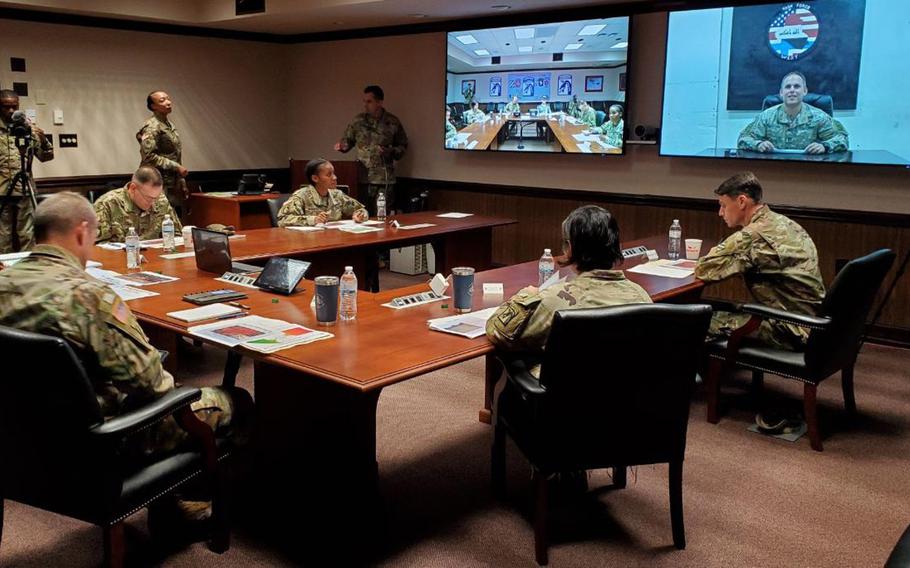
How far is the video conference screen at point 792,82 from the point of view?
506 cm

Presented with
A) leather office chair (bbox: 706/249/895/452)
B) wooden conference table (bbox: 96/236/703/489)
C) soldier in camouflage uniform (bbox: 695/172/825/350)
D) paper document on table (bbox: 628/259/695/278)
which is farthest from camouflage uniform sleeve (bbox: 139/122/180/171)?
leather office chair (bbox: 706/249/895/452)

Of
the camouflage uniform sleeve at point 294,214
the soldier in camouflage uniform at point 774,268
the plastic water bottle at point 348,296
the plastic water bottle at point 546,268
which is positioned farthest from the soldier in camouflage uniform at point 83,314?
the camouflage uniform sleeve at point 294,214

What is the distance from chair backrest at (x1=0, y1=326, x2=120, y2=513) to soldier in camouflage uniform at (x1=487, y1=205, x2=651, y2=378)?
1.23 m

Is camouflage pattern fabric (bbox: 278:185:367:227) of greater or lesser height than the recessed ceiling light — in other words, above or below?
below

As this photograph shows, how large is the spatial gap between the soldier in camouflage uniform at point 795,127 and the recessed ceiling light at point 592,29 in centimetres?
149

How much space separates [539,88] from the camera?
678 centimetres

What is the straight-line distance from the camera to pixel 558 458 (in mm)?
2461

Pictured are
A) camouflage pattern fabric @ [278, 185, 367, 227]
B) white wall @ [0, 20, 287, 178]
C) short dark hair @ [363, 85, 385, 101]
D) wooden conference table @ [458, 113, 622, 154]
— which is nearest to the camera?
camouflage pattern fabric @ [278, 185, 367, 227]

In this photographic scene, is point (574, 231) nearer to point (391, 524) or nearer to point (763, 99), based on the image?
point (391, 524)

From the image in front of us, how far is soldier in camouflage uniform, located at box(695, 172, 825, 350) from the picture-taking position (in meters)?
3.67

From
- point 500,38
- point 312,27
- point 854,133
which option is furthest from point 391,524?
point 312,27

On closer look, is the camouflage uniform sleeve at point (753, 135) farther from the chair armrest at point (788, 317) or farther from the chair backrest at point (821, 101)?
the chair armrest at point (788, 317)

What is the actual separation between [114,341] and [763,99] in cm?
484

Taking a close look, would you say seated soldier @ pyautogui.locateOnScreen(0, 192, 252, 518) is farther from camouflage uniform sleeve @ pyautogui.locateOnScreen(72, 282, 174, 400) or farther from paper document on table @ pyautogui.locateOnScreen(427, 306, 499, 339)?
paper document on table @ pyautogui.locateOnScreen(427, 306, 499, 339)
